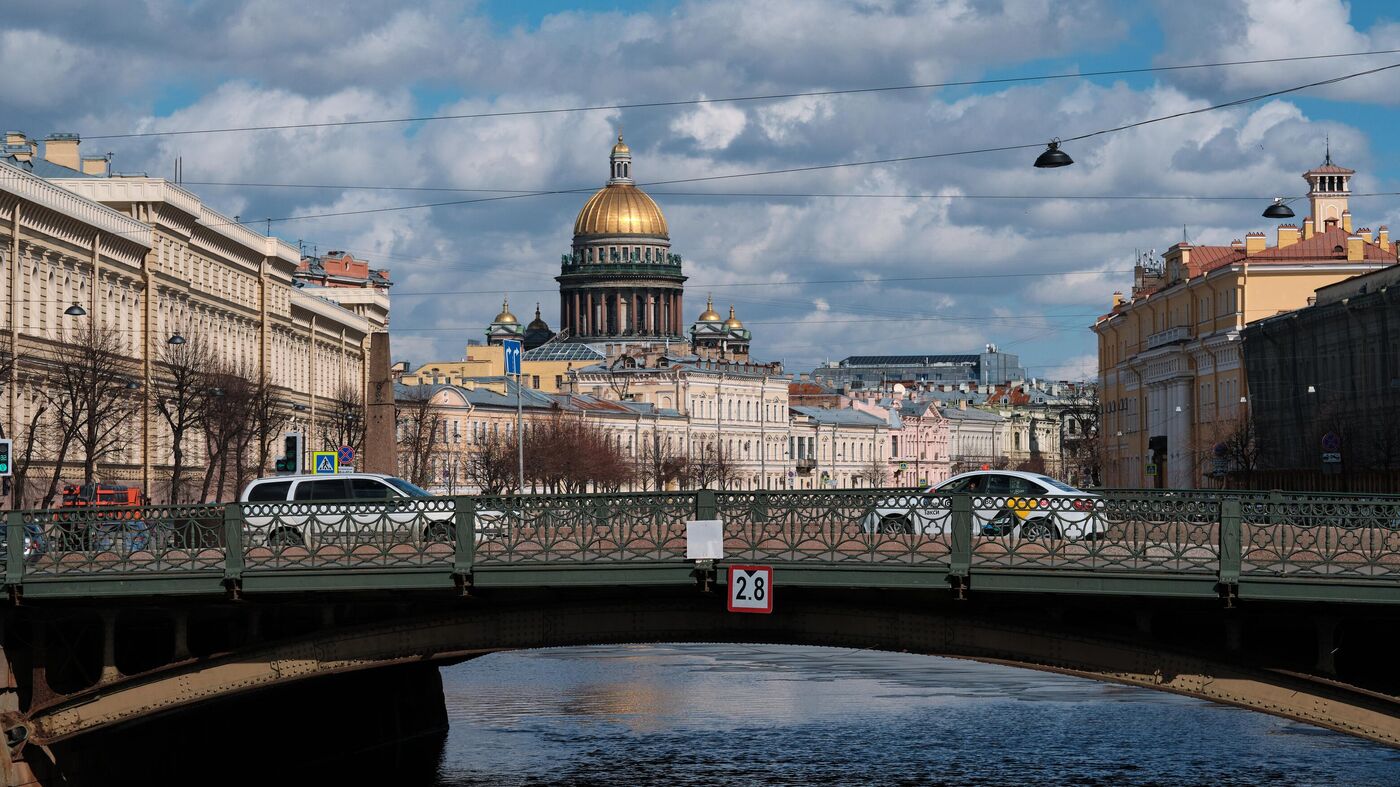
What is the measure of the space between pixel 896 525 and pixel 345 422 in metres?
65.9

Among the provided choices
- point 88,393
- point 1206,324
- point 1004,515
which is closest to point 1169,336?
point 1206,324

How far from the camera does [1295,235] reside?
101 meters

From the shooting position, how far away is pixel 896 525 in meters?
24.9

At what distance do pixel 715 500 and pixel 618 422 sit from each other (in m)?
142

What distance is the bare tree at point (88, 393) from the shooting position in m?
57.7

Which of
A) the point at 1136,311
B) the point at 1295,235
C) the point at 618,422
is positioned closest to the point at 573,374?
the point at 618,422

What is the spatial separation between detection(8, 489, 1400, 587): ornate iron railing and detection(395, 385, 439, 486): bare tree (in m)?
66.5

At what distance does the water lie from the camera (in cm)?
3553

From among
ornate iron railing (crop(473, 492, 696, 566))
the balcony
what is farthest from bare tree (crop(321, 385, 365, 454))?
ornate iron railing (crop(473, 492, 696, 566))

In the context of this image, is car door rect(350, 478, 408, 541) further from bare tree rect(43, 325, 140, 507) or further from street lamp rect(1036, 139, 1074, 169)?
bare tree rect(43, 325, 140, 507)

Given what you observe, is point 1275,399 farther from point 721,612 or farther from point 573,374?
point 573,374

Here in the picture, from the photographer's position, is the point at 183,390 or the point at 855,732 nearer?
the point at 855,732

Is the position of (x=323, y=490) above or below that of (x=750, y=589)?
above

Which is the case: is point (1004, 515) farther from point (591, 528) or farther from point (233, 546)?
point (233, 546)
